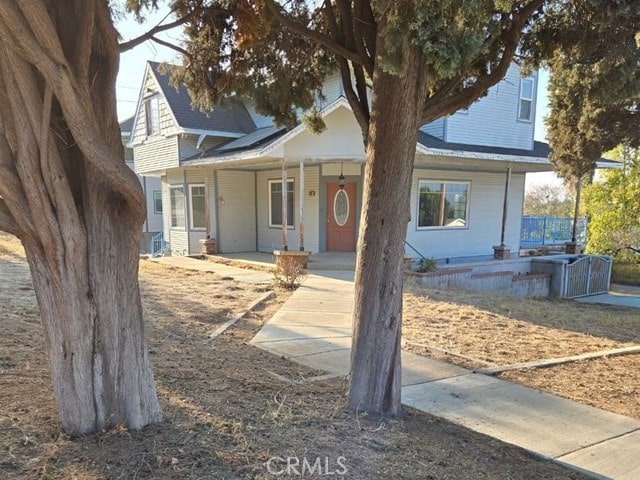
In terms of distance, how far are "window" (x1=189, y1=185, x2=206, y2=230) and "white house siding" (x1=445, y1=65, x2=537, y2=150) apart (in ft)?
28.0

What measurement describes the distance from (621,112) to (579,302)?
654 cm

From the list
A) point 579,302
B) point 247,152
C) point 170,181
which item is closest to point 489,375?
point 247,152

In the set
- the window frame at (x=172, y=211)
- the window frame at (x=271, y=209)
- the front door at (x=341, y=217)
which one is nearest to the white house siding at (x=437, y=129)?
the front door at (x=341, y=217)

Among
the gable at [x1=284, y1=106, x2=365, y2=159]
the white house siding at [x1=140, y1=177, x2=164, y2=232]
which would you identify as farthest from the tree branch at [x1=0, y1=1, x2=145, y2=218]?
the white house siding at [x1=140, y1=177, x2=164, y2=232]

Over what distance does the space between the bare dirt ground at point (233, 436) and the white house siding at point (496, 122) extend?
1155cm

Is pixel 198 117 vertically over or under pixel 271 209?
over

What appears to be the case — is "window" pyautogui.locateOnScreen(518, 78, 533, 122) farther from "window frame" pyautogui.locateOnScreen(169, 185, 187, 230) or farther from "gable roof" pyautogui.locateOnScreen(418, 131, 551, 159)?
"window frame" pyautogui.locateOnScreen(169, 185, 187, 230)

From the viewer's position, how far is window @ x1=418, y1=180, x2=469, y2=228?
1440 cm

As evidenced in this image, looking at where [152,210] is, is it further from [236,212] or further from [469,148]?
[469,148]

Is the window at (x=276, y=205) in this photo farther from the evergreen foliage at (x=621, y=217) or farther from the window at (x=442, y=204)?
the evergreen foliage at (x=621, y=217)

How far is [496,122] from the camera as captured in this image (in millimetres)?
15086

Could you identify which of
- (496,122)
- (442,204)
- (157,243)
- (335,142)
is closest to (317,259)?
(335,142)

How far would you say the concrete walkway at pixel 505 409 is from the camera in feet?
10.6

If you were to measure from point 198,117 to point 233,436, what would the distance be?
14021 mm
